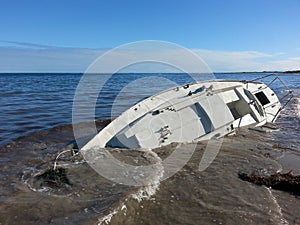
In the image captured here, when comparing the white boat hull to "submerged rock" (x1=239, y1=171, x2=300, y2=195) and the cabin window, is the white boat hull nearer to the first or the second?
the cabin window

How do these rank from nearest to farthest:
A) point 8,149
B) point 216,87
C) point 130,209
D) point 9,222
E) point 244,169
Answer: point 9,222 < point 130,209 < point 244,169 < point 8,149 < point 216,87

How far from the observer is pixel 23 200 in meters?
4.47

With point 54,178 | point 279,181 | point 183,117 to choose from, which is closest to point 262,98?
point 183,117

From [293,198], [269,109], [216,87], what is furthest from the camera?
[269,109]

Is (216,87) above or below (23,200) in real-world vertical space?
above

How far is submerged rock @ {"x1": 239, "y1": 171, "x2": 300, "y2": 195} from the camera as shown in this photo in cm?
507

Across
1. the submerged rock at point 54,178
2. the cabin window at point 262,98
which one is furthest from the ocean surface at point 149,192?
the cabin window at point 262,98

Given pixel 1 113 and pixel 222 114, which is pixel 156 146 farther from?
pixel 1 113

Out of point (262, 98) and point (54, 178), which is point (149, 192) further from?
point (262, 98)

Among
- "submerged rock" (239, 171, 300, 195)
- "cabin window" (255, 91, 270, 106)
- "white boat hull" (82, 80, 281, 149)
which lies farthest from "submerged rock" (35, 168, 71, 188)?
"cabin window" (255, 91, 270, 106)

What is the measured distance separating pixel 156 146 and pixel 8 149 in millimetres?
4274

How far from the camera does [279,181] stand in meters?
5.25

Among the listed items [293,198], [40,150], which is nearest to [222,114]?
[293,198]

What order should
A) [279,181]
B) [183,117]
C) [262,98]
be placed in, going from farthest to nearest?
1. [262,98]
2. [183,117]
3. [279,181]
